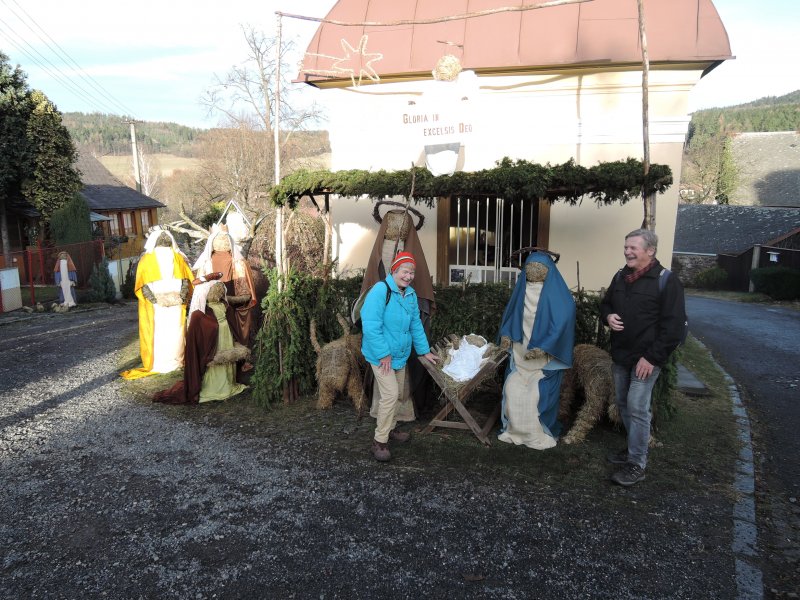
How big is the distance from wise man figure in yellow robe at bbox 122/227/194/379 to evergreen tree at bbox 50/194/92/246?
12415 mm

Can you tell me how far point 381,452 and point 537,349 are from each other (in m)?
1.73

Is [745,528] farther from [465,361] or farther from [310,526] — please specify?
[310,526]

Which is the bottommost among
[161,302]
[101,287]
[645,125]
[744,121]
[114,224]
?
[101,287]

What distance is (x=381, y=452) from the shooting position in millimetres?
4902

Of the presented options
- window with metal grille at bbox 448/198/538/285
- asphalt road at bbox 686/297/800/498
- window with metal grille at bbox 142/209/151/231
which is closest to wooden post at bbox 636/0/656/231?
asphalt road at bbox 686/297/800/498

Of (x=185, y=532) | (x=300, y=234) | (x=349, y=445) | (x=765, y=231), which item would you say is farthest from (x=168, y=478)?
(x=765, y=231)

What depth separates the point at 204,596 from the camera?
10.5ft

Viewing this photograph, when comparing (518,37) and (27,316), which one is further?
(27,316)

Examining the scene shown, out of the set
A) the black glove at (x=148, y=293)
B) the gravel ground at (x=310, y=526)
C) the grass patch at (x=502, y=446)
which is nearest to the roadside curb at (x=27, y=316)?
the black glove at (x=148, y=293)

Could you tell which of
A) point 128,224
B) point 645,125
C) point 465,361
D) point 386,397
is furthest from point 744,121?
point 386,397

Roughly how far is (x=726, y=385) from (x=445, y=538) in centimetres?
590

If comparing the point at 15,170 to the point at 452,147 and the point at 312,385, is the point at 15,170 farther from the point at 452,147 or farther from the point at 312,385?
the point at 452,147

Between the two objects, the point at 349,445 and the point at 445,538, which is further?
the point at 349,445

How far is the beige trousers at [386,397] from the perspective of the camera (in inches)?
187
